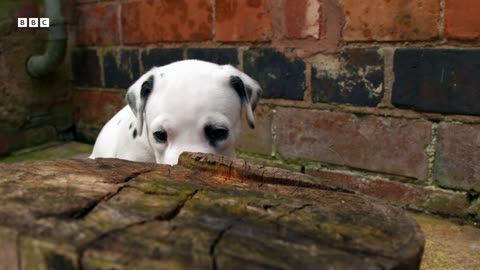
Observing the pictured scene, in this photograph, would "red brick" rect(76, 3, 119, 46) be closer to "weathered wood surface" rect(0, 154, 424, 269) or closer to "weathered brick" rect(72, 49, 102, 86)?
"weathered brick" rect(72, 49, 102, 86)

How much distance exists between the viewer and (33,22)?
15.5 feet

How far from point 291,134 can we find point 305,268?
2.66 meters

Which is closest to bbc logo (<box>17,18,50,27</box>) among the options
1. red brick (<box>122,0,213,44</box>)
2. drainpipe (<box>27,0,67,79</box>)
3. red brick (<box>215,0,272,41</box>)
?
drainpipe (<box>27,0,67,79</box>)

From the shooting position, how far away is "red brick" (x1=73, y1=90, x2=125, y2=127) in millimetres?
4773

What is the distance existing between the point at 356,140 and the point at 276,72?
2.44 ft

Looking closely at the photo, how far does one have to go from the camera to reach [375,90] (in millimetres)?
3119

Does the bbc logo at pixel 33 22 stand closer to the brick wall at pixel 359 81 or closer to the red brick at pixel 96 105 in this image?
the red brick at pixel 96 105

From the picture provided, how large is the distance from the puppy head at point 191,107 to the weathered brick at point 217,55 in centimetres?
105

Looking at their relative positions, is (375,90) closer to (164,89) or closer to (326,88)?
(326,88)

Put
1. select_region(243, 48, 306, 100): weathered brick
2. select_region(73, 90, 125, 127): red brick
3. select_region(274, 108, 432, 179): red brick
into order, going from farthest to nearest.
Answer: select_region(73, 90, 125, 127): red brick, select_region(243, 48, 306, 100): weathered brick, select_region(274, 108, 432, 179): red brick

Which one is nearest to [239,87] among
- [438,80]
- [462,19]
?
[438,80]

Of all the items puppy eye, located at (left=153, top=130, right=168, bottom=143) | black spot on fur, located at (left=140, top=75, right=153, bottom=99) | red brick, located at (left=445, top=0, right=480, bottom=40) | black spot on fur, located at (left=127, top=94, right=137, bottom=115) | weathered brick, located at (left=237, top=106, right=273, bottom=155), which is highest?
red brick, located at (left=445, top=0, right=480, bottom=40)

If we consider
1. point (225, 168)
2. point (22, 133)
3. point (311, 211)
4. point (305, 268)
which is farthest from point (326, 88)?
point (22, 133)

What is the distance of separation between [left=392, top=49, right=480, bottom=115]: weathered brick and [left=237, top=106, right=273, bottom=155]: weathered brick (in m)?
0.98
